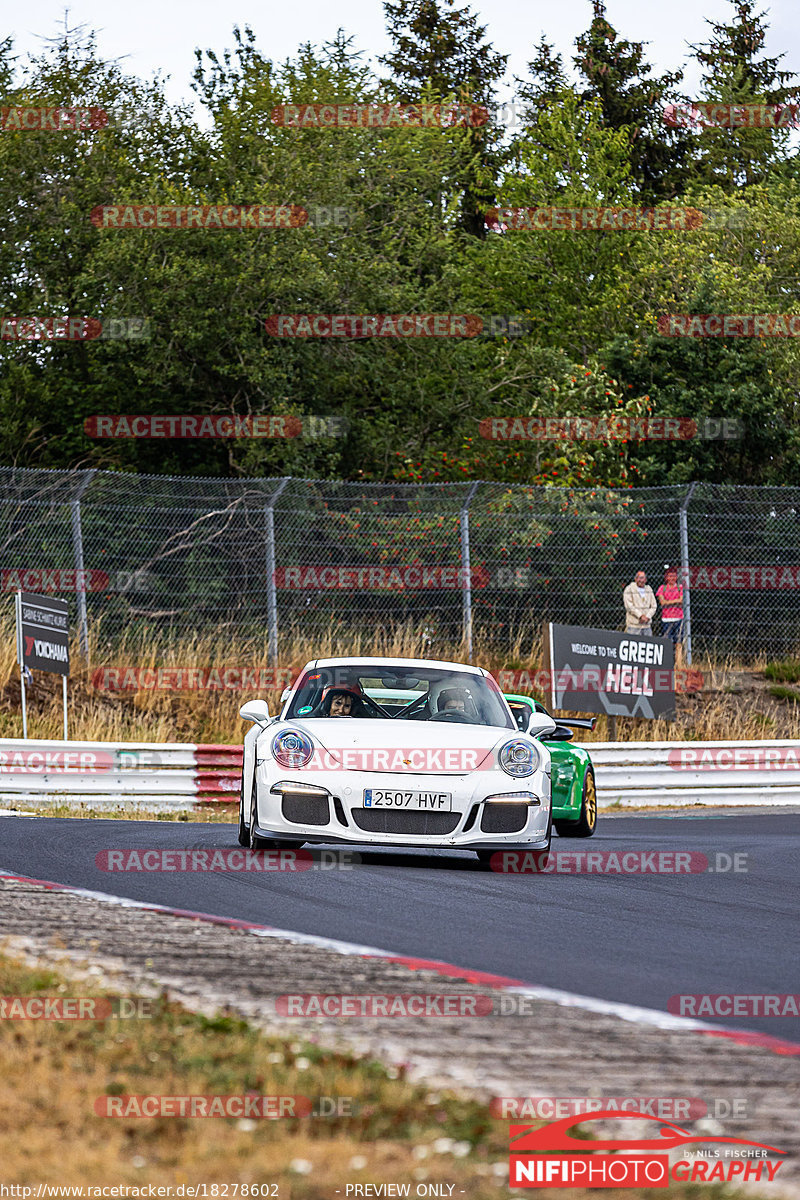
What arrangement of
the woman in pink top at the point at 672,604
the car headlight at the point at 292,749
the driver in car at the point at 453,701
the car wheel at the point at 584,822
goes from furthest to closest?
the woman in pink top at the point at 672,604 < the car wheel at the point at 584,822 < the driver in car at the point at 453,701 < the car headlight at the point at 292,749

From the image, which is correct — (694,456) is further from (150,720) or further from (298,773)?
(298,773)

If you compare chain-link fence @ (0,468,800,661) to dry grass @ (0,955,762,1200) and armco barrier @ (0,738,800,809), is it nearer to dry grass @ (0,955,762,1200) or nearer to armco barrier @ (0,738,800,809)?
armco barrier @ (0,738,800,809)

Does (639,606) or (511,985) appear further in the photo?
(639,606)

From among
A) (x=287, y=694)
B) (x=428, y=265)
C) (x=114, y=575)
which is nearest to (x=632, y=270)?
(x=428, y=265)

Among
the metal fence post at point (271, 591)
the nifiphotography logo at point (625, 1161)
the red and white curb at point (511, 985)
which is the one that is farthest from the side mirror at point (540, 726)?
the metal fence post at point (271, 591)

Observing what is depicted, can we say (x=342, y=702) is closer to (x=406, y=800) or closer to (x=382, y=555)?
(x=406, y=800)

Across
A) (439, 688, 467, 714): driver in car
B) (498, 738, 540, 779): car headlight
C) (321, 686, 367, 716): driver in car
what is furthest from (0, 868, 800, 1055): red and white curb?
(439, 688, 467, 714): driver in car

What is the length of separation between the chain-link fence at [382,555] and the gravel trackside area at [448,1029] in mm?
13905

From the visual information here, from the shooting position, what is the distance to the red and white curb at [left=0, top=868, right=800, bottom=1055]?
16.1ft

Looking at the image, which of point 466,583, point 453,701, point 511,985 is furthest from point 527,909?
point 466,583

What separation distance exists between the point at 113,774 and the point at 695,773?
6832mm

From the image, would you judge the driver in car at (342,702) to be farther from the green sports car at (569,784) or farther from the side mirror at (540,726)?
the green sports car at (569,784)

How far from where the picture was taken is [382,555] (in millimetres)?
21594

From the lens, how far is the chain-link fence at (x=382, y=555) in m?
20.3
